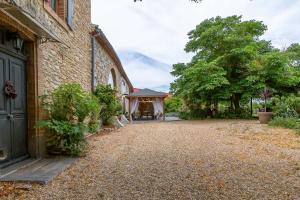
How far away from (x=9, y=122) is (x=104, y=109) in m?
6.61

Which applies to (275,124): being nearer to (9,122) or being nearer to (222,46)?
(222,46)

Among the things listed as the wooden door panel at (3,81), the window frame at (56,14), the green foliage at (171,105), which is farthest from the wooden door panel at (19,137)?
the green foliage at (171,105)

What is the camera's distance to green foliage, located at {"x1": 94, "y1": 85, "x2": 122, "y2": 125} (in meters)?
10.6

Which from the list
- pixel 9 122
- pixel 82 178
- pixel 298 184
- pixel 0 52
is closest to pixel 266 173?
pixel 298 184

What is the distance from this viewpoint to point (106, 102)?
10.9 meters

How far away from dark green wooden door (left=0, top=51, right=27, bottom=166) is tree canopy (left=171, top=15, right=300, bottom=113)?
1229 cm

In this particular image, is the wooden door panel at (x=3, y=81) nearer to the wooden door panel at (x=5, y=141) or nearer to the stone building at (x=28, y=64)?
the stone building at (x=28, y=64)

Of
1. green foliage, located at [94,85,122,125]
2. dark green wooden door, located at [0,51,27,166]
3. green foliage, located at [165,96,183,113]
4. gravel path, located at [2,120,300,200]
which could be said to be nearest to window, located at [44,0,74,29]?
dark green wooden door, located at [0,51,27,166]

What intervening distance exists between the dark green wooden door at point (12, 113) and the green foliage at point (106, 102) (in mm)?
5356

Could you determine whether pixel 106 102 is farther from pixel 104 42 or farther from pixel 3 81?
pixel 3 81

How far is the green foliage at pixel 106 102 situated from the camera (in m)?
10.6

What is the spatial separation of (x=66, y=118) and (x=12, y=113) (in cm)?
113

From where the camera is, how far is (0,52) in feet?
14.4

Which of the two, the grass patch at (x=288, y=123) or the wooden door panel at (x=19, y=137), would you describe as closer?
the wooden door panel at (x=19, y=137)
